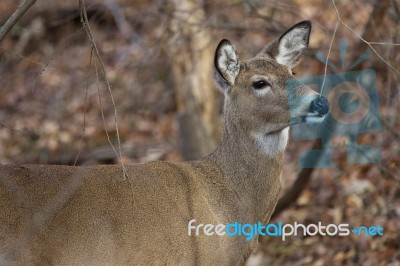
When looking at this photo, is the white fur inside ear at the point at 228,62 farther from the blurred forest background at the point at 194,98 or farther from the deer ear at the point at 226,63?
the blurred forest background at the point at 194,98

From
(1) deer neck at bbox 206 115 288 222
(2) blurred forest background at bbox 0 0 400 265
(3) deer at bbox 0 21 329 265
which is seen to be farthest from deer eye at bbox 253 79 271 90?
(2) blurred forest background at bbox 0 0 400 265

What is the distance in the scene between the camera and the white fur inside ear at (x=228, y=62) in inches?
256

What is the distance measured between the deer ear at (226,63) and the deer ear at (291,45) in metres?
0.51

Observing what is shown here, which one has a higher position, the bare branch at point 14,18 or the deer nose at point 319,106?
the bare branch at point 14,18

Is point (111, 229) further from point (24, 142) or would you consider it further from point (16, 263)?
A: point (24, 142)

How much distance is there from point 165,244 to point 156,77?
8.31 metres

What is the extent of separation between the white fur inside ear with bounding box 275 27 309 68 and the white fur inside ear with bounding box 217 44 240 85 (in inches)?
21.2

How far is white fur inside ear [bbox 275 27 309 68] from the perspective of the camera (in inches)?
275

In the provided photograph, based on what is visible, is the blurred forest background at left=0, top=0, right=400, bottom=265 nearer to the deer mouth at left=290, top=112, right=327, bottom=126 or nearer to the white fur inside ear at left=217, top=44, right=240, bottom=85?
the deer mouth at left=290, top=112, right=327, bottom=126

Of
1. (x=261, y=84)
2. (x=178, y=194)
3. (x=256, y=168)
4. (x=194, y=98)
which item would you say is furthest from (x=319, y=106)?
(x=194, y=98)

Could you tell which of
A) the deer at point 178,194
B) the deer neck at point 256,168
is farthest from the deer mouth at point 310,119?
the deer neck at point 256,168

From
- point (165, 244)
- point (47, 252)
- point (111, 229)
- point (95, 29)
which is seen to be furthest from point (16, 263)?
point (95, 29)

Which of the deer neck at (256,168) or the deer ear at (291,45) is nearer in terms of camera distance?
the deer neck at (256,168)

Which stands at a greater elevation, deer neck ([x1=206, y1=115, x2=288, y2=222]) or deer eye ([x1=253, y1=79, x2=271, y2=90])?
deer eye ([x1=253, y1=79, x2=271, y2=90])
